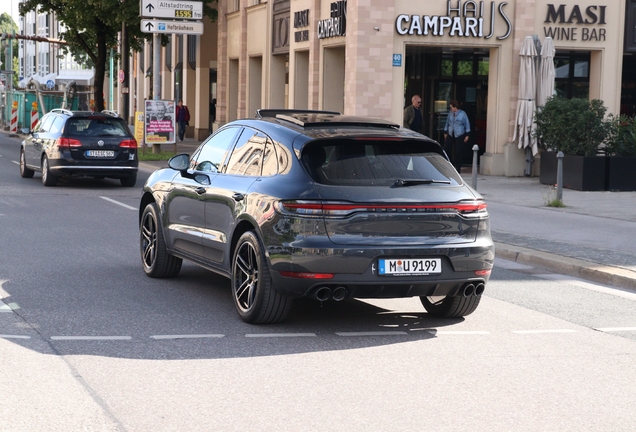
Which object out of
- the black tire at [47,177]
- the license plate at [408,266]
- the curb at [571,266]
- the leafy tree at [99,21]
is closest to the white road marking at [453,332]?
the license plate at [408,266]

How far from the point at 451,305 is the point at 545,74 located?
1842 cm

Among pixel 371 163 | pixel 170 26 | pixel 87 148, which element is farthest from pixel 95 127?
pixel 371 163

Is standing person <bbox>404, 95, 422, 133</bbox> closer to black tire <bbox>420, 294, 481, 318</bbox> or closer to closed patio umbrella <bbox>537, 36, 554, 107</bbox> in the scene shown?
closed patio umbrella <bbox>537, 36, 554, 107</bbox>

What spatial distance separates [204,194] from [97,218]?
715 cm

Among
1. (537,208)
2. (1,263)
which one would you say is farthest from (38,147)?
(1,263)

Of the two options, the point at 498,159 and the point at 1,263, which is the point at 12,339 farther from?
the point at 498,159

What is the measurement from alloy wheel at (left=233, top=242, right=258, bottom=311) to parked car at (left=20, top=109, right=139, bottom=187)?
14136mm

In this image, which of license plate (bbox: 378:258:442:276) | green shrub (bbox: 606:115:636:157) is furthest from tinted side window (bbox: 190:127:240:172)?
green shrub (bbox: 606:115:636:157)

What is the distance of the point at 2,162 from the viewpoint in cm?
3052

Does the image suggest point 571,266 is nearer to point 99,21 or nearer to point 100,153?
point 100,153

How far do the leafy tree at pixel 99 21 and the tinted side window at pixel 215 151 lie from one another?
98.7ft

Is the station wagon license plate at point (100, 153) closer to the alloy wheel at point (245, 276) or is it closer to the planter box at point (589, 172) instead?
the planter box at point (589, 172)

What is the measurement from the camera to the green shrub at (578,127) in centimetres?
2133

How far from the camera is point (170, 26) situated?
30.4 metres
